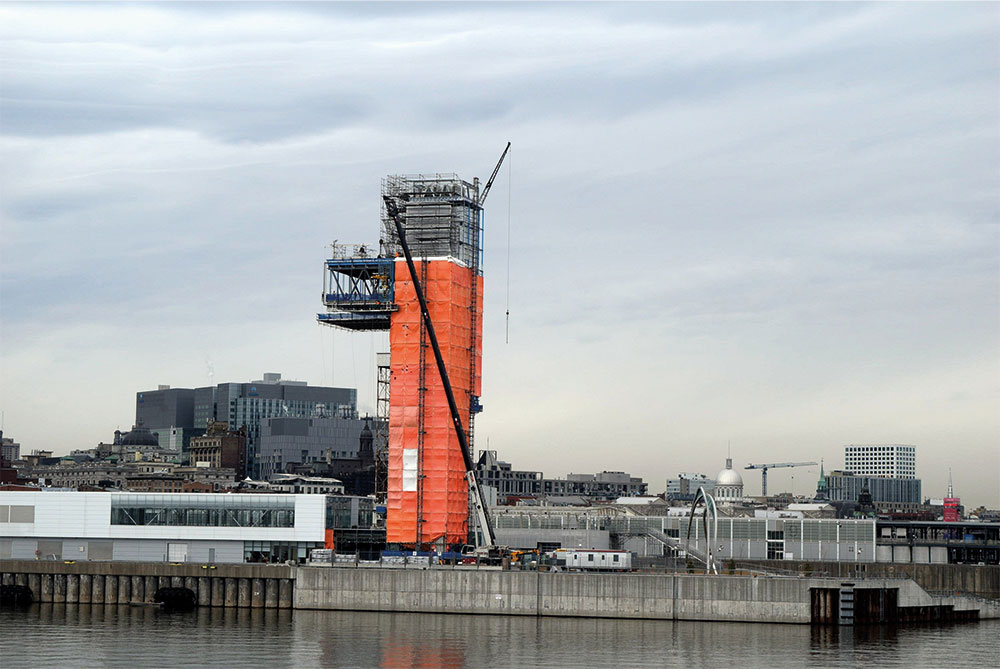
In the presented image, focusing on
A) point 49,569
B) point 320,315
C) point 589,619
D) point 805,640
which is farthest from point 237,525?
point 805,640

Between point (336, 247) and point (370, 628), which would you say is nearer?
point (370, 628)

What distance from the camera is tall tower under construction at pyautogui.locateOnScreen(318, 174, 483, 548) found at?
509ft

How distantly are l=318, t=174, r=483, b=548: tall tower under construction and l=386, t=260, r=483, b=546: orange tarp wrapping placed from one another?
0.11m

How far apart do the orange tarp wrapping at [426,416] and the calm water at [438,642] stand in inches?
1102

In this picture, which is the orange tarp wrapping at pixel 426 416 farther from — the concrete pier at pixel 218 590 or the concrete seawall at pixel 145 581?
the concrete pier at pixel 218 590

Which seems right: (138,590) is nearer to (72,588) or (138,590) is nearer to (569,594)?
(72,588)

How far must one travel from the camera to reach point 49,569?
139m

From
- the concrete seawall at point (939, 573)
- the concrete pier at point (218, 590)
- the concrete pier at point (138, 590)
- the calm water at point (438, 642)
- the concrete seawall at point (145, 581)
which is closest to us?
the calm water at point (438, 642)

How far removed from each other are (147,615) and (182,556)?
17.8 meters

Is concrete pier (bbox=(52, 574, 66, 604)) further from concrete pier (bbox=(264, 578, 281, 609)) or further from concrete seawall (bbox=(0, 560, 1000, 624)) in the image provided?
concrete pier (bbox=(264, 578, 281, 609))

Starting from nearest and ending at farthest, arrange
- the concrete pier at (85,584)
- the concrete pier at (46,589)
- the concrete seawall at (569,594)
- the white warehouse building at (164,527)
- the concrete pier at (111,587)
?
the concrete seawall at (569,594), the concrete pier at (111,587), the concrete pier at (85,584), the concrete pier at (46,589), the white warehouse building at (164,527)

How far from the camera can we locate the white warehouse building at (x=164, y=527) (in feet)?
471

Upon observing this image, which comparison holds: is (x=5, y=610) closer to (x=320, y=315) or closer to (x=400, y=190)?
(x=320, y=315)

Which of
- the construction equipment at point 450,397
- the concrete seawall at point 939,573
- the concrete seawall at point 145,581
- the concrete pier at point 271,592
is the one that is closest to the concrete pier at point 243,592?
the concrete seawall at point 145,581
